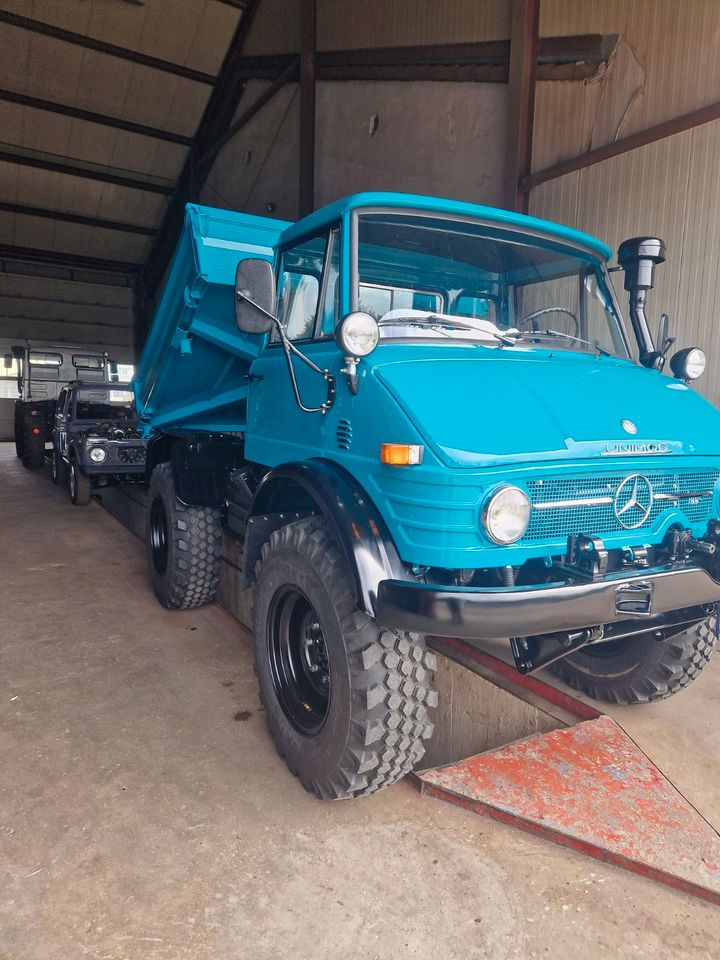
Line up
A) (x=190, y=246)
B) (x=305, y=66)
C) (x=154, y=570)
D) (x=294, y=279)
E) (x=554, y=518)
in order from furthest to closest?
(x=305, y=66), (x=154, y=570), (x=190, y=246), (x=294, y=279), (x=554, y=518)

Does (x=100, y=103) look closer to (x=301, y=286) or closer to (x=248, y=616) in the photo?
(x=248, y=616)

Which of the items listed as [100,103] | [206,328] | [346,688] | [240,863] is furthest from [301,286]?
[100,103]

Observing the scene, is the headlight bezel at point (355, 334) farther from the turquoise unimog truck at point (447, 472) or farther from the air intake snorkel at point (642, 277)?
the air intake snorkel at point (642, 277)

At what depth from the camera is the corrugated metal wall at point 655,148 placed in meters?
5.36

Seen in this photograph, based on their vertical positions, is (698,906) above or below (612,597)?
below

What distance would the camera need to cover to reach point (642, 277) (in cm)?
301

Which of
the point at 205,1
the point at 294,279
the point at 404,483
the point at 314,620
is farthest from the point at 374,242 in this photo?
the point at 205,1

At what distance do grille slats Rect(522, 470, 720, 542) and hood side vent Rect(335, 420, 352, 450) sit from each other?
68cm

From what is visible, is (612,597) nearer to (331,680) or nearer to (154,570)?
(331,680)

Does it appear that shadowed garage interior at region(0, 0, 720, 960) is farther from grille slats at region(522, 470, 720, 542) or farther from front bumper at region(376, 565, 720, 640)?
front bumper at region(376, 565, 720, 640)

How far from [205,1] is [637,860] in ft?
51.3

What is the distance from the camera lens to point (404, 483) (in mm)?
2035

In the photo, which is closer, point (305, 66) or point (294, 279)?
point (294, 279)

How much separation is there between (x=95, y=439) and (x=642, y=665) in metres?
6.70
